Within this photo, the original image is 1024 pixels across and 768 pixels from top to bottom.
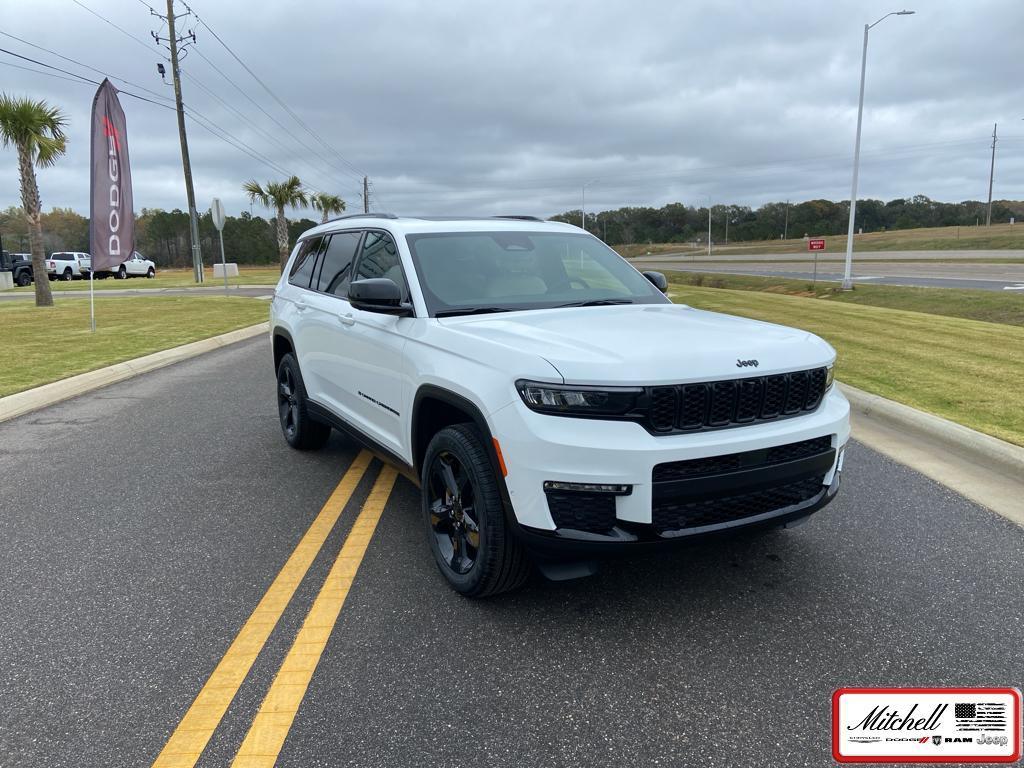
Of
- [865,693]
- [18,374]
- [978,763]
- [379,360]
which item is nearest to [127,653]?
[379,360]

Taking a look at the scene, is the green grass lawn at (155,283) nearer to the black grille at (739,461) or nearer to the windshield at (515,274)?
the windshield at (515,274)

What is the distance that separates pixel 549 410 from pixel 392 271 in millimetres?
1926

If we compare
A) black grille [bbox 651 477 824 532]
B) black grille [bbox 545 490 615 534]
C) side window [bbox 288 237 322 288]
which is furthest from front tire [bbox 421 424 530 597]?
side window [bbox 288 237 322 288]

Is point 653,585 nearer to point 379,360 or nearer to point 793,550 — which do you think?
point 793,550

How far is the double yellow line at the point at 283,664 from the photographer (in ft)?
Answer: 8.13

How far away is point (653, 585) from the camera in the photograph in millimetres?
3641

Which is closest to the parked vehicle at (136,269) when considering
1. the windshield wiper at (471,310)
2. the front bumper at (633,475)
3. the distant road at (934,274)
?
the distant road at (934,274)

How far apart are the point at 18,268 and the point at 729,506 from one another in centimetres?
4571

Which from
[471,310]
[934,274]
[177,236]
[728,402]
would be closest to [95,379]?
[471,310]

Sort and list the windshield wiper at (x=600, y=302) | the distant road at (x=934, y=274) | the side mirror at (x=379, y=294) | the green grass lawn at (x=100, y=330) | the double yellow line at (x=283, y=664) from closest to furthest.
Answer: the double yellow line at (x=283, y=664)
the side mirror at (x=379, y=294)
the windshield wiper at (x=600, y=302)
the green grass lawn at (x=100, y=330)
the distant road at (x=934, y=274)

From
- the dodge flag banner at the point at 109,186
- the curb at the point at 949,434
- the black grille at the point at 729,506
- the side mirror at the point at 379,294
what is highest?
the dodge flag banner at the point at 109,186

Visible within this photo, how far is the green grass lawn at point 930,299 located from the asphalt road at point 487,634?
17.1 m

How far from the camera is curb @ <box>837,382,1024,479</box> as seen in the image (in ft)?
17.8

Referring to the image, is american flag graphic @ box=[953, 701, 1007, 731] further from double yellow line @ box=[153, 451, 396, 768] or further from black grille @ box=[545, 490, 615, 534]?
double yellow line @ box=[153, 451, 396, 768]
